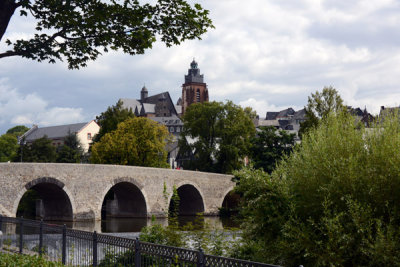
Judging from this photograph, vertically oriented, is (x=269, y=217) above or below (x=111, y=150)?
below

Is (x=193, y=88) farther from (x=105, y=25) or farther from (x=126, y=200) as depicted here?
(x=105, y=25)

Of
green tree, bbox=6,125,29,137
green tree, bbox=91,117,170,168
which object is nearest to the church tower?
green tree, bbox=6,125,29,137

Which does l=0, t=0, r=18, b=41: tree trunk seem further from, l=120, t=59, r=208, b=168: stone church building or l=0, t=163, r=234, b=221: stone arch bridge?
l=120, t=59, r=208, b=168: stone church building

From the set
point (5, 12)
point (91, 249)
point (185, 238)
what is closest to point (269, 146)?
point (185, 238)

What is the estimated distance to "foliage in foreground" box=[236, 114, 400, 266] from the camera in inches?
381

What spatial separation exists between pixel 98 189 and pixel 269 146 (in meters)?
16.4

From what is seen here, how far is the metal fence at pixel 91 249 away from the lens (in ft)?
22.9

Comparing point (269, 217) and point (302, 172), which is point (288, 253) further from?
point (302, 172)

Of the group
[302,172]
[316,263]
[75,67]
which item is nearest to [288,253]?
[316,263]

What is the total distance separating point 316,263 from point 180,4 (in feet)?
18.7

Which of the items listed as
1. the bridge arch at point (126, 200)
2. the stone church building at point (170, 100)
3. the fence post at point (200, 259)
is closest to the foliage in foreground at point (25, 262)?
the fence post at point (200, 259)

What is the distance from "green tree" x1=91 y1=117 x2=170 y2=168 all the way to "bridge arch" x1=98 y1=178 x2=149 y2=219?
204 inches

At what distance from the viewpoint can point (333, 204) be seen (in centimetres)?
1053

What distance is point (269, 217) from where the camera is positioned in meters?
11.1
